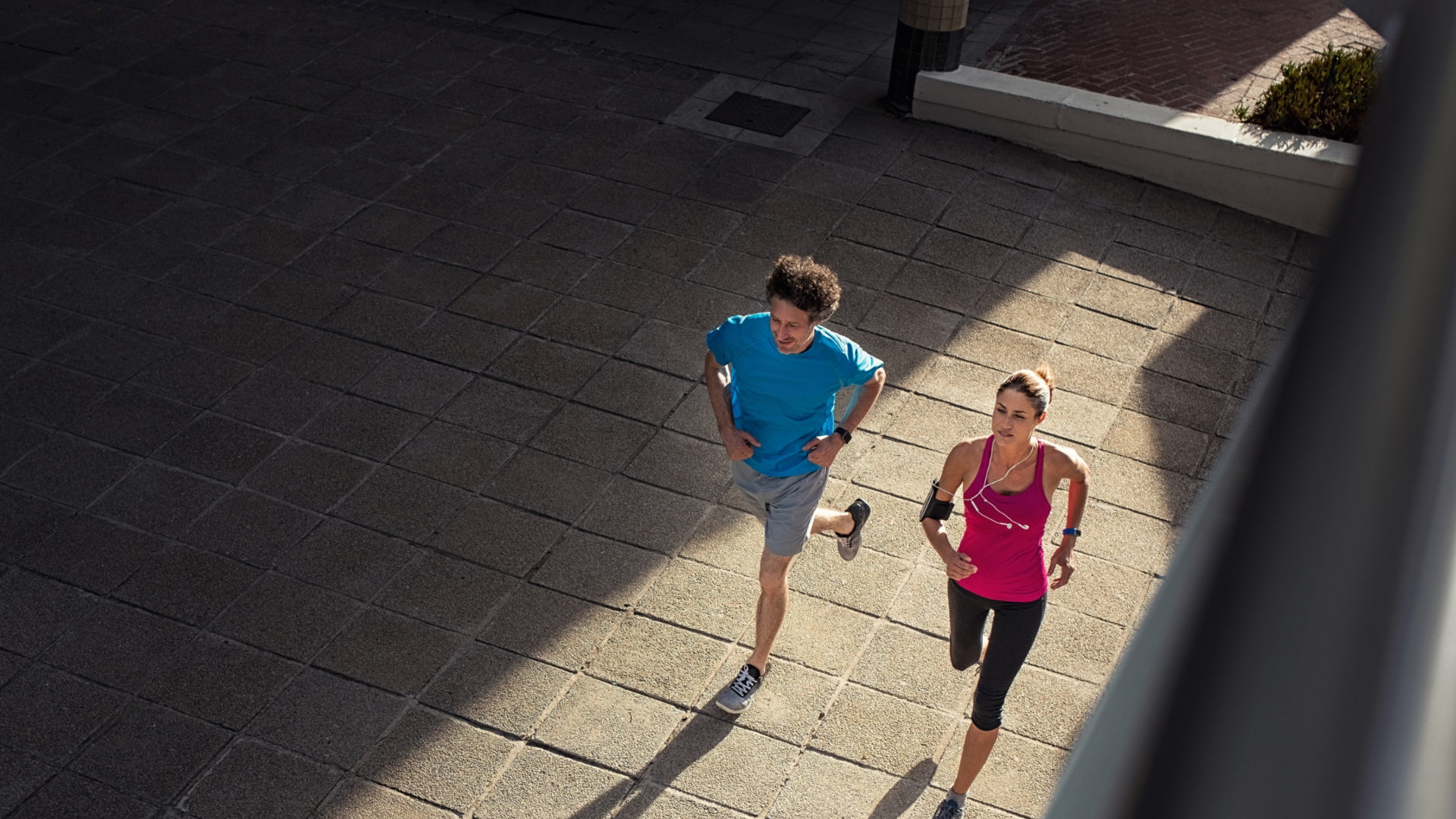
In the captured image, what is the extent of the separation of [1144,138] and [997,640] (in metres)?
6.82

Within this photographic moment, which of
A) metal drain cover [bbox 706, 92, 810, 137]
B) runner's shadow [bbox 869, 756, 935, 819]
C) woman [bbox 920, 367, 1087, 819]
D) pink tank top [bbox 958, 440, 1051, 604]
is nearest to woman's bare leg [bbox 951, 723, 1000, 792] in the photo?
woman [bbox 920, 367, 1087, 819]

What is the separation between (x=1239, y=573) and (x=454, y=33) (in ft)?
44.5

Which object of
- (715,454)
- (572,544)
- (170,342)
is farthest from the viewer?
(170,342)

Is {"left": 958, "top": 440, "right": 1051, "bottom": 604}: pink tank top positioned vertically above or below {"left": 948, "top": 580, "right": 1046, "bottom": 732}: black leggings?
above

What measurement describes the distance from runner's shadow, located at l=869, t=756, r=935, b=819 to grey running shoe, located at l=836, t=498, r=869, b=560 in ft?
3.65

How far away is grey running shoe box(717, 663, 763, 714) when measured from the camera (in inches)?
233

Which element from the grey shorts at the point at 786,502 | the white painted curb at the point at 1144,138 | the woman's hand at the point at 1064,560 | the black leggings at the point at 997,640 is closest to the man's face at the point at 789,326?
the grey shorts at the point at 786,502

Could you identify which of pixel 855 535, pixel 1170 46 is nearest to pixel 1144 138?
pixel 1170 46

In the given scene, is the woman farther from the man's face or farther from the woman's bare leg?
the man's face

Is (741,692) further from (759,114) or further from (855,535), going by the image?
(759,114)

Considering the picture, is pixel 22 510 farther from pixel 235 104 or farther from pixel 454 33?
pixel 454 33

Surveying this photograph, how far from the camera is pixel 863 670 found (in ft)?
20.4

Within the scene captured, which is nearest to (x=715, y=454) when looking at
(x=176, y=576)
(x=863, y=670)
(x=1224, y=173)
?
(x=863, y=670)

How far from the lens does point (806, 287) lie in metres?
5.16
